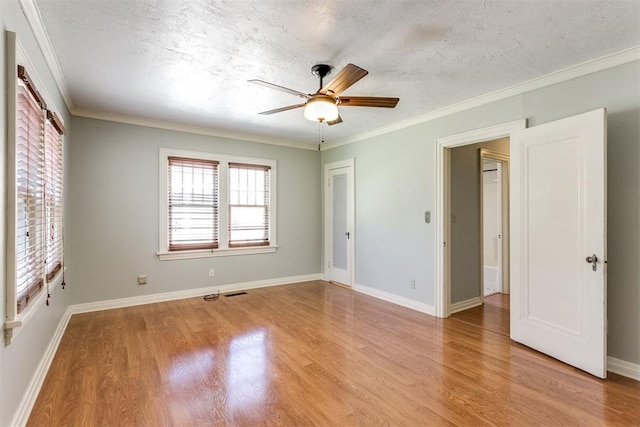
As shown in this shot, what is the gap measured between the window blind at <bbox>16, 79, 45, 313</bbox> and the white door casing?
12.8 ft

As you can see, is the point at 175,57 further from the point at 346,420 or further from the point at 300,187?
the point at 300,187

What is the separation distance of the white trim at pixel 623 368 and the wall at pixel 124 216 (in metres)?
4.37

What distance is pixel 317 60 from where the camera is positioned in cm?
260

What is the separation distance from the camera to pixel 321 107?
2453 mm

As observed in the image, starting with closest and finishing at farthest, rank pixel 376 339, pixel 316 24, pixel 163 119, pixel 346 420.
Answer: pixel 346 420, pixel 316 24, pixel 376 339, pixel 163 119

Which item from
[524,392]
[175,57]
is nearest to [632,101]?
[524,392]

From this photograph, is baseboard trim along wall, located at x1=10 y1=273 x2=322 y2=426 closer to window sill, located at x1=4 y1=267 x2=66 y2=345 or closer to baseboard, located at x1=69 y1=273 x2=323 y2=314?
baseboard, located at x1=69 y1=273 x2=323 y2=314

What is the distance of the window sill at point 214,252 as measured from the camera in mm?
4480

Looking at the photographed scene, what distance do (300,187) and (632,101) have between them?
432 cm

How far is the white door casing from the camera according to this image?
5.28m

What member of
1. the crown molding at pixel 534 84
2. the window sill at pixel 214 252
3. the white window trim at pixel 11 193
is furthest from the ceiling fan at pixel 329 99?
the window sill at pixel 214 252

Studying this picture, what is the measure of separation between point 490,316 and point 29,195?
4619 mm

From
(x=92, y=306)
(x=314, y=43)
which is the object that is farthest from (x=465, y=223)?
(x=92, y=306)

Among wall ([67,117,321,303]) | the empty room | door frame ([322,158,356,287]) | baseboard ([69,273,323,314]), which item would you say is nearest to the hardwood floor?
the empty room
